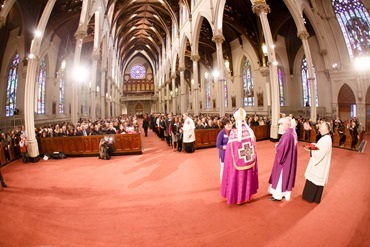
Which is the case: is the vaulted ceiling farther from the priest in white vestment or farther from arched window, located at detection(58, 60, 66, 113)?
the priest in white vestment

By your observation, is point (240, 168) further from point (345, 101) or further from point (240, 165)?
point (345, 101)

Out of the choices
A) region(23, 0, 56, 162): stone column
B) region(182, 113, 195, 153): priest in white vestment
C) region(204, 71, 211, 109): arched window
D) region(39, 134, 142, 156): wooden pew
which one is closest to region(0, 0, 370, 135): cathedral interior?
region(23, 0, 56, 162): stone column

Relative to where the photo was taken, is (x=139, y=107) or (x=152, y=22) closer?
(x=152, y=22)

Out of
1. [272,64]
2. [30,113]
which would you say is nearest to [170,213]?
[30,113]

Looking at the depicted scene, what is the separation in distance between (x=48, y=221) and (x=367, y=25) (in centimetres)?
2080

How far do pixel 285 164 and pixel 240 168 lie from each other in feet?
3.01

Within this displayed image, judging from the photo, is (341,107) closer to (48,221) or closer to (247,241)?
(247,241)

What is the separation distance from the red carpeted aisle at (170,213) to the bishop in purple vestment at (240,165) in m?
0.25

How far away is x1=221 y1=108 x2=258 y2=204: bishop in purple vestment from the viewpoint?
3.49 m

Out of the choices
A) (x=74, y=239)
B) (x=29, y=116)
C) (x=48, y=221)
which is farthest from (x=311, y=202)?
(x=29, y=116)

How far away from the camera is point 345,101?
15867 mm

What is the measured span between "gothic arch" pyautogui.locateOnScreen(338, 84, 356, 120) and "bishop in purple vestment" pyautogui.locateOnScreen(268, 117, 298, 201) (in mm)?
16264

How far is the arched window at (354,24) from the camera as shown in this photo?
46.3 feet

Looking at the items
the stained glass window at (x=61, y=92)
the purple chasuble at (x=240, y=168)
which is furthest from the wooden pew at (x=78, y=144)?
the stained glass window at (x=61, y=92)
